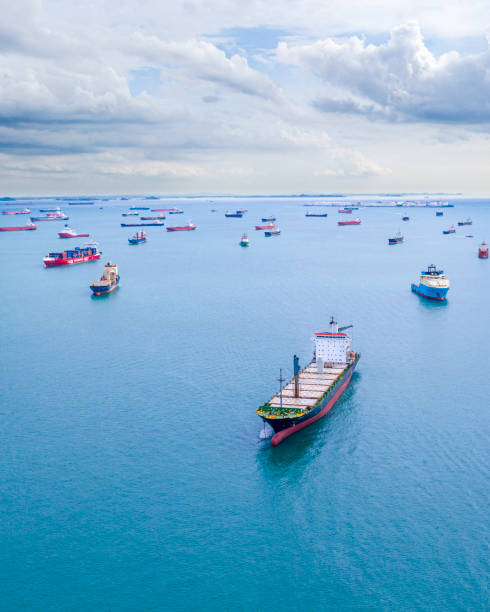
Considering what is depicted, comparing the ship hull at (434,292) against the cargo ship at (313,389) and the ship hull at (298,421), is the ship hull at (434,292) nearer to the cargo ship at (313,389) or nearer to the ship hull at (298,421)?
the cargo ship at (313,389)

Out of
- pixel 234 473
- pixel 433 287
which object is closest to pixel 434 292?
pixel 433 287

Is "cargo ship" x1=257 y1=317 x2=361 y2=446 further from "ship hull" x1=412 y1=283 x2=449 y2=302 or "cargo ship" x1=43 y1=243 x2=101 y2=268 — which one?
"cargo ship" x1=43 y1=243 x2=101 y2=268

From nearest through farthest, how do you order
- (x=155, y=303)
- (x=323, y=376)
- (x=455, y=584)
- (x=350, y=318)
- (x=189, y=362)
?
1. (x=455, y=584)
2. (x=323, y=376)
3. (x=189, y=362)
4. (x=350, y=318)
5. (x=155, y=303)

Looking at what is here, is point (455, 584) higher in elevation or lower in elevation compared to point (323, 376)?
lower

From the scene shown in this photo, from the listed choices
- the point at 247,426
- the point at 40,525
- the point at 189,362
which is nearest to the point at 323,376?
the point at 247,426

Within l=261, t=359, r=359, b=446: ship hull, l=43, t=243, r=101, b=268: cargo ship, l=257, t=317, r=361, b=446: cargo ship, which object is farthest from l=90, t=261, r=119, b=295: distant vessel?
l=261, t=359, r=359, b=446: ship hull

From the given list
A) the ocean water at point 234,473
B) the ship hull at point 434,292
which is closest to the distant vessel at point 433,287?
the ship hull at point 434,292

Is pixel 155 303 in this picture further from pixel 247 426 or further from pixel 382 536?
pixel 382 536
